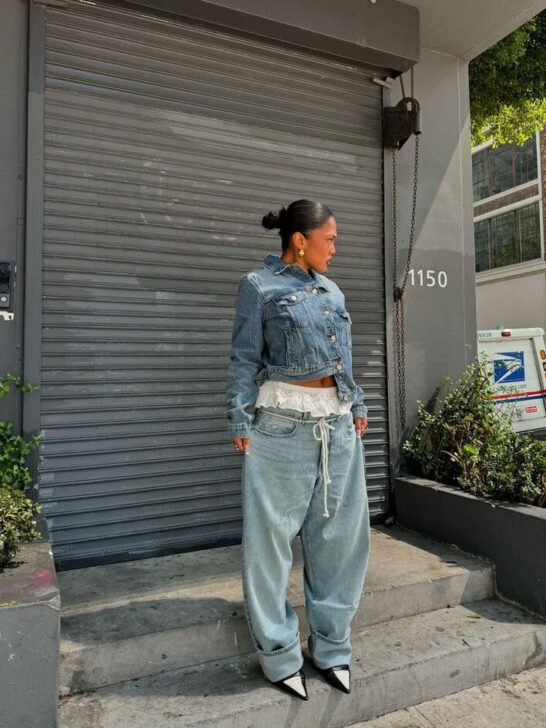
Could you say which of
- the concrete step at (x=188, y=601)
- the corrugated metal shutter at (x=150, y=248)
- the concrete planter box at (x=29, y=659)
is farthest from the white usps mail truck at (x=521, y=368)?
the concrete planter box at (x=29, y=659)

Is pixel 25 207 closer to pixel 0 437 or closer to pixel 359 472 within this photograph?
pixel 0 437

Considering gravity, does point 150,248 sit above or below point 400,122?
below

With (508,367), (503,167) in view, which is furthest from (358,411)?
(503,167)

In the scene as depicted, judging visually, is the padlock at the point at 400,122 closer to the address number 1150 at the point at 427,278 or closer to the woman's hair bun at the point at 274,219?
the address number 1150 at the point at 427,278

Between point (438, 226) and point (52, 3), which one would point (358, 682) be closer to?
point (438, 226)

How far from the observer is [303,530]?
2365mm

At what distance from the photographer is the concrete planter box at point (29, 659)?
1783 mm

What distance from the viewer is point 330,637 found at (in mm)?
2273

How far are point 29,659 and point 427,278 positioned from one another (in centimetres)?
369

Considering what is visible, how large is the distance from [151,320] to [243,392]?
1442 millimetres

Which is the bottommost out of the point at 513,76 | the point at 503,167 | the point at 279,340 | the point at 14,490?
the point at 14,490

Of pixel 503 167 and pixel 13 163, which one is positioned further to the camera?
pixel 503 167

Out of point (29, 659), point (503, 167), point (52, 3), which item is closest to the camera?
point (29, 659)

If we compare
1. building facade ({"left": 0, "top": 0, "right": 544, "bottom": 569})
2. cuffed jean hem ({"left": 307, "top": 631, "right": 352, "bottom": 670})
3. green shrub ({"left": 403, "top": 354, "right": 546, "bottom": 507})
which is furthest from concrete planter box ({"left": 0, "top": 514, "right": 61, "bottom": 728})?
green shrub ({"left": 403, "top": 354, "right": 546, "bottom": 507})
